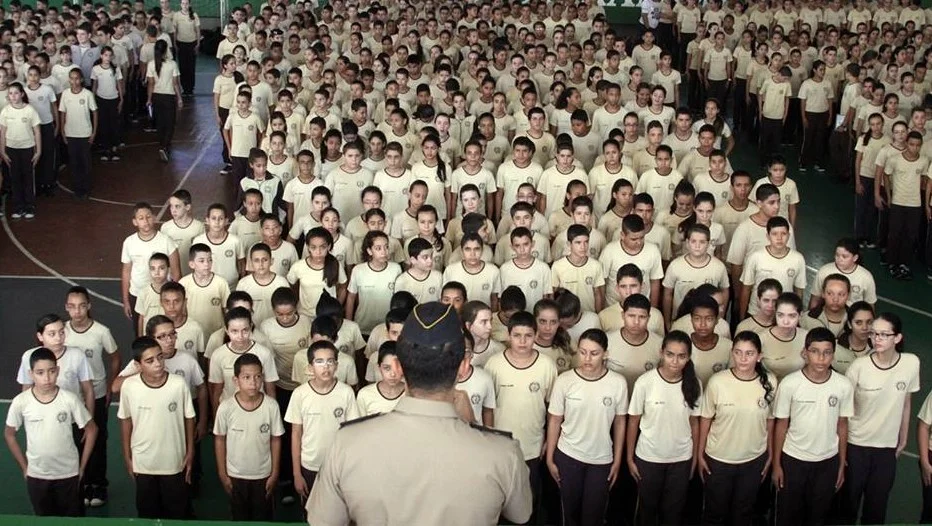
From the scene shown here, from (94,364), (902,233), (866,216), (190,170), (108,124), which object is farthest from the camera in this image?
(108,124)

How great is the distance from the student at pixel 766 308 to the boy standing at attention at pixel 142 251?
4.29m

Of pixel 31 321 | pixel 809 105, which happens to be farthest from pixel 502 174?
pixel 809 105

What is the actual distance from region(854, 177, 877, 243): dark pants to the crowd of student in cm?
4

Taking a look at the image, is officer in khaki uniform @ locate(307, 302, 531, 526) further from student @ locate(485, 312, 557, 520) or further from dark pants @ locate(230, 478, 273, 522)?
dark pants @ locate(230, 478, 273, 522)

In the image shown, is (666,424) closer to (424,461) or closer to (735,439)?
(735,439)

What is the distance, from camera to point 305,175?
10.0 metres

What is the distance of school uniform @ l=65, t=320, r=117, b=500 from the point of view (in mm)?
7273

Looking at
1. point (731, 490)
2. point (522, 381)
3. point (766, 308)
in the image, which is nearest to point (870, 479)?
point (731, 490)

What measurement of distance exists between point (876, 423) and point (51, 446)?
482 centimetres

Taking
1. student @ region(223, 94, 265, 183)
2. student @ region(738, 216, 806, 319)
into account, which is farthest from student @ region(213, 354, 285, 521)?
student @ region(223, 94, 265, 183)

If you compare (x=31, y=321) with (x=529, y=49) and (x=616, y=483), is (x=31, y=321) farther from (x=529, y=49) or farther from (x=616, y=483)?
(x=529, y=49)

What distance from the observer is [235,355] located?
7062 mm

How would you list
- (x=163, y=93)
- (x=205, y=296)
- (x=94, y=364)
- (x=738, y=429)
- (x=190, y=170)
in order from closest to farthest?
1. (x=738, y=429)
2. (x=94, y=364)
3. (x=205, y=296)
4. (x=190, y=170)
5. (x=163, y=93)

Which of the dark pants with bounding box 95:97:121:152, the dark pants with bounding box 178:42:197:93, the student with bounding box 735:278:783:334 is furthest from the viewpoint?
the dark pants with bounding box 178:42:197:93
